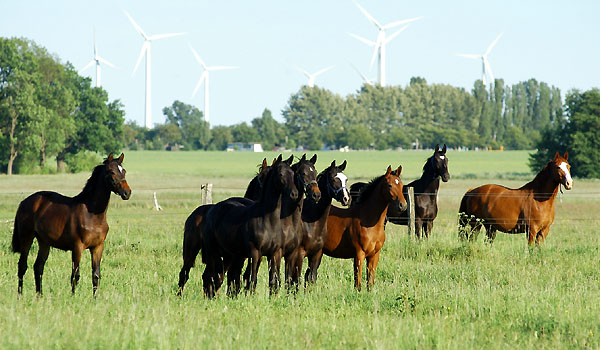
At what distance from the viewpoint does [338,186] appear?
10.1 m

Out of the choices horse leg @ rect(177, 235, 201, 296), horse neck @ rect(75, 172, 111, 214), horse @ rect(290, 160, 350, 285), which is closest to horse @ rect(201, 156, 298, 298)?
horse leg @ rect(177, 235, 201, 296)

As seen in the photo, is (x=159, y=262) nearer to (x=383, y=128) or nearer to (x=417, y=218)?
(x=417, y=218)

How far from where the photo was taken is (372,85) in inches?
6575

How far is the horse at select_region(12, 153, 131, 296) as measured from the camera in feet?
32.7

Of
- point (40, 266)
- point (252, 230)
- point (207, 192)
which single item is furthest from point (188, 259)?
point (207, 192)

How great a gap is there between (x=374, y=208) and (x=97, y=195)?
367cm

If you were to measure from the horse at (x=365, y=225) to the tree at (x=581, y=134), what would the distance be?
44436mm

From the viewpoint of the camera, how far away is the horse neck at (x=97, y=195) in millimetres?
10086

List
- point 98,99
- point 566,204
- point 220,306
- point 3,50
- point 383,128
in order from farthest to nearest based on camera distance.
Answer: point 383,128, point 98,99, point 3,50, point 566,204, point 220,306

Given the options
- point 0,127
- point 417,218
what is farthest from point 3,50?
point 417,218

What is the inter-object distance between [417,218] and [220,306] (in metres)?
8.76

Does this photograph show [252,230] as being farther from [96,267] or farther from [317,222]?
[96,267]

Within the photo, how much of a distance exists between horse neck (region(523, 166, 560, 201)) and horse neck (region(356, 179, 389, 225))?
208 inches

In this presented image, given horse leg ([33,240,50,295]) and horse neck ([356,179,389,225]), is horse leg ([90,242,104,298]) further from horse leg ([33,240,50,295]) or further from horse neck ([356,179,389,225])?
horse neck ([356,179,389,225])
